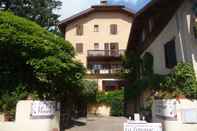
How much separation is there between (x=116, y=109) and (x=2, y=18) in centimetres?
1907

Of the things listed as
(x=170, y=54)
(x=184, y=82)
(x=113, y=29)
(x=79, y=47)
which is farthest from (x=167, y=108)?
(x=113, y=29)

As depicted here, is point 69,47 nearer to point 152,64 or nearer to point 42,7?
point 152,64

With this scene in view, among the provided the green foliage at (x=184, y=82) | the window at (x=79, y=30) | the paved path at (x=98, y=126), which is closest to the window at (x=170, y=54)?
the green foliage at (x=184, y=82)

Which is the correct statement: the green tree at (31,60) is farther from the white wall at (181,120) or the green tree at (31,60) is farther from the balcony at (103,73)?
the balcony at (103,73)

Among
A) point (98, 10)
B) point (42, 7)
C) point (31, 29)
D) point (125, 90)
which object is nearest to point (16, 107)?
point (31, 29)

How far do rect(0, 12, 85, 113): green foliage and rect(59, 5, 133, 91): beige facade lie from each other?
884 inches

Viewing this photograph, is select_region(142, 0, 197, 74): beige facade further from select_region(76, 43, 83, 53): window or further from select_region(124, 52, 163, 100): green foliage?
select_region(76, 43, 83, 53): window

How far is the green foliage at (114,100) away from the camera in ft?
99.5

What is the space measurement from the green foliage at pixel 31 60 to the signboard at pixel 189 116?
652cm

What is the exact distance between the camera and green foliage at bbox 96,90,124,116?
30312 mm

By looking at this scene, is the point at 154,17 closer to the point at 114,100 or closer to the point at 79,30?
the point at 114,100

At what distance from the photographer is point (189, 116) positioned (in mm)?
11773

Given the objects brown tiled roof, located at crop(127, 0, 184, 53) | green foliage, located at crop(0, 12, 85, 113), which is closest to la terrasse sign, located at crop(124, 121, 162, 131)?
green foliage, located at crop(0, 12, 85, 113)

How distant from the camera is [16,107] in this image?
→ 43.5 ft
